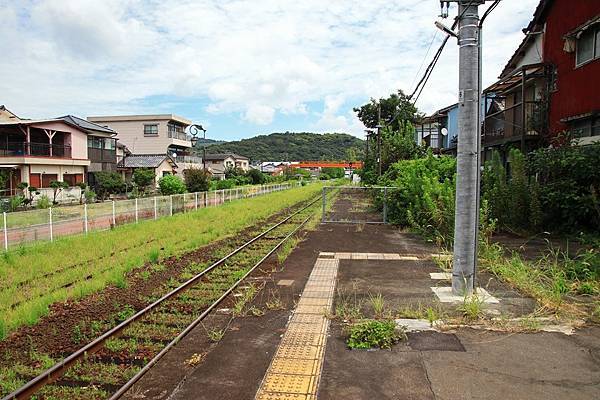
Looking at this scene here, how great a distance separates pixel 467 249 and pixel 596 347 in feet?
7.03

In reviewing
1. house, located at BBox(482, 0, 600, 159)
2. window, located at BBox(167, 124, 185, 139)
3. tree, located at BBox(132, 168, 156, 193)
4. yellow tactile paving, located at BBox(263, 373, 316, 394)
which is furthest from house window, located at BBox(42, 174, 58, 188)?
yellow tactile paving, located at BBox(263, 373, 316, 394)

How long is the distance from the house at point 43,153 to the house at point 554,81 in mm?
24196

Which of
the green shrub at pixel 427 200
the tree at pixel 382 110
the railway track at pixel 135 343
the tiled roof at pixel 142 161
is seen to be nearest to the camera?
the railway track at pixel 135 343

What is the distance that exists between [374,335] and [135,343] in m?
2.67

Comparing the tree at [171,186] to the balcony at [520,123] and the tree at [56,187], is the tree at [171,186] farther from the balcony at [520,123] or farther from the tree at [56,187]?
the balcony at [520,123]

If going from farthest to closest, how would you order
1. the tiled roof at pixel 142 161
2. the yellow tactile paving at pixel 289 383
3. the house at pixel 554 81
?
the tiled roof at pixel 142 161, the house at pixel 554 81, the yellow tactile paving at pixel 289 383

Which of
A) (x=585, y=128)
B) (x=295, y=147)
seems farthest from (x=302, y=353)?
(x=295, y=147)

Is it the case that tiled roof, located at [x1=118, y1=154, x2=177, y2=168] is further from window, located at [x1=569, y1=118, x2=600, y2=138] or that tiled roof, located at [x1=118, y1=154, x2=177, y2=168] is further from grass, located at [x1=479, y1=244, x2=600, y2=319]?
grass, located at [x1=479, y1=244, x2=600, y2=319]

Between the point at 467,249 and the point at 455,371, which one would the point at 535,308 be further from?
the point at 455,371

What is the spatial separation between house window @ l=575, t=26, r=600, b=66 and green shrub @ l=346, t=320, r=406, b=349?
450 inches

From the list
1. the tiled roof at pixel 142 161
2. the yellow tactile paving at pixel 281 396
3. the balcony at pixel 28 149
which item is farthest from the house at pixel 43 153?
the yellow tactile paving at pixel 281 396

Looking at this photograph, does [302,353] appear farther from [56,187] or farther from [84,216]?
[56,187]

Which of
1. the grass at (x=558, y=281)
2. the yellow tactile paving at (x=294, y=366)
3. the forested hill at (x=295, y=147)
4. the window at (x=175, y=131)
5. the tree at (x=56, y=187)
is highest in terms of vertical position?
the forested hill at (x=295, y=147)

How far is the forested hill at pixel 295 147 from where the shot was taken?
119250 millimetres
